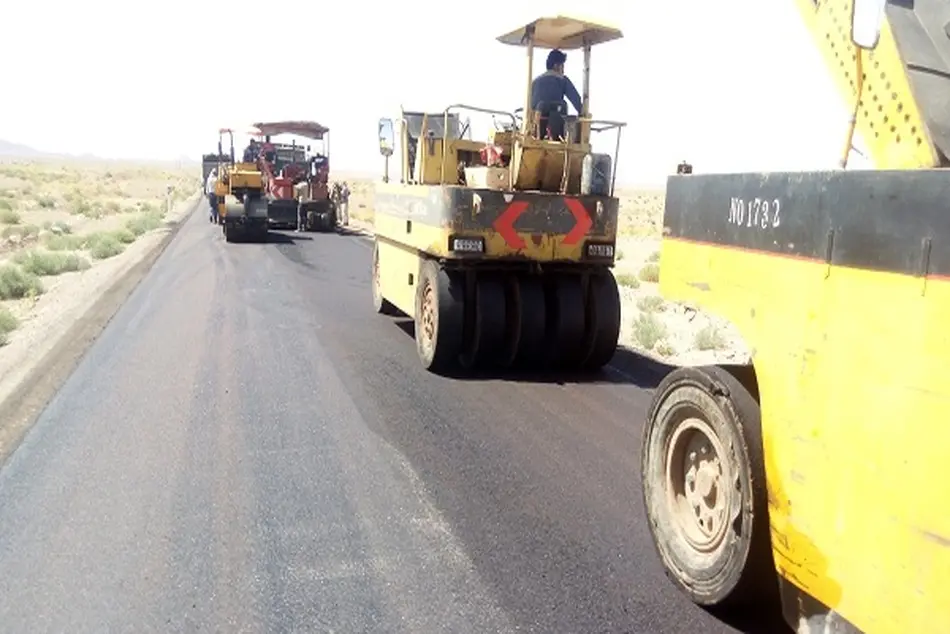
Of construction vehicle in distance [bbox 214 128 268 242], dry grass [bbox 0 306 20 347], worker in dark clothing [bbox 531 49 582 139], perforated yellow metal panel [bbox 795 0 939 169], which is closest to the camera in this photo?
perforated yellow metal panel [bbox 795 0 939 169]

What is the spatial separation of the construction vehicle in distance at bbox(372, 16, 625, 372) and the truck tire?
4.05m

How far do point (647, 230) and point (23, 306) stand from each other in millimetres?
29764

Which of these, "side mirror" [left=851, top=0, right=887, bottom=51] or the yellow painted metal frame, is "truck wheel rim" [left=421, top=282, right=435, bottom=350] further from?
"side mirror" [left=851, top=0, right=887, bottom=51]

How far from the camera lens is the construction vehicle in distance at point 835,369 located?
2.46 meters

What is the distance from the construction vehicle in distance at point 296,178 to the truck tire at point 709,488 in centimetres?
2369

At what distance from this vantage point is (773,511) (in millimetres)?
3260

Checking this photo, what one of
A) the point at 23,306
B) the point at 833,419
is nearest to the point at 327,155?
the point at 23,306

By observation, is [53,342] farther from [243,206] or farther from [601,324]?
[243,206]

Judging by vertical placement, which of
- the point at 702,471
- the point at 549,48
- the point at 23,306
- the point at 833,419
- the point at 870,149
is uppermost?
the point at 549,48

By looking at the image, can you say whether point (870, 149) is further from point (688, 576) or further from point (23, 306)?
point (23, 306)

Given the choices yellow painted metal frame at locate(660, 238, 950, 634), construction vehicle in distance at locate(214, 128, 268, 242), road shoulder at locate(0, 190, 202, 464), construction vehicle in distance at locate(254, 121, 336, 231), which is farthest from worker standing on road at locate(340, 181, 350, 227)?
yellow painted metal frame at locate(660, 238, 950, 634)

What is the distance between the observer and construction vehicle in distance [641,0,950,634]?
246 centimetres

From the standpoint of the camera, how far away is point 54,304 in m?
12.9

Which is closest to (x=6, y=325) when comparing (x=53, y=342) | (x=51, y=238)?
(x=53, y=342)
